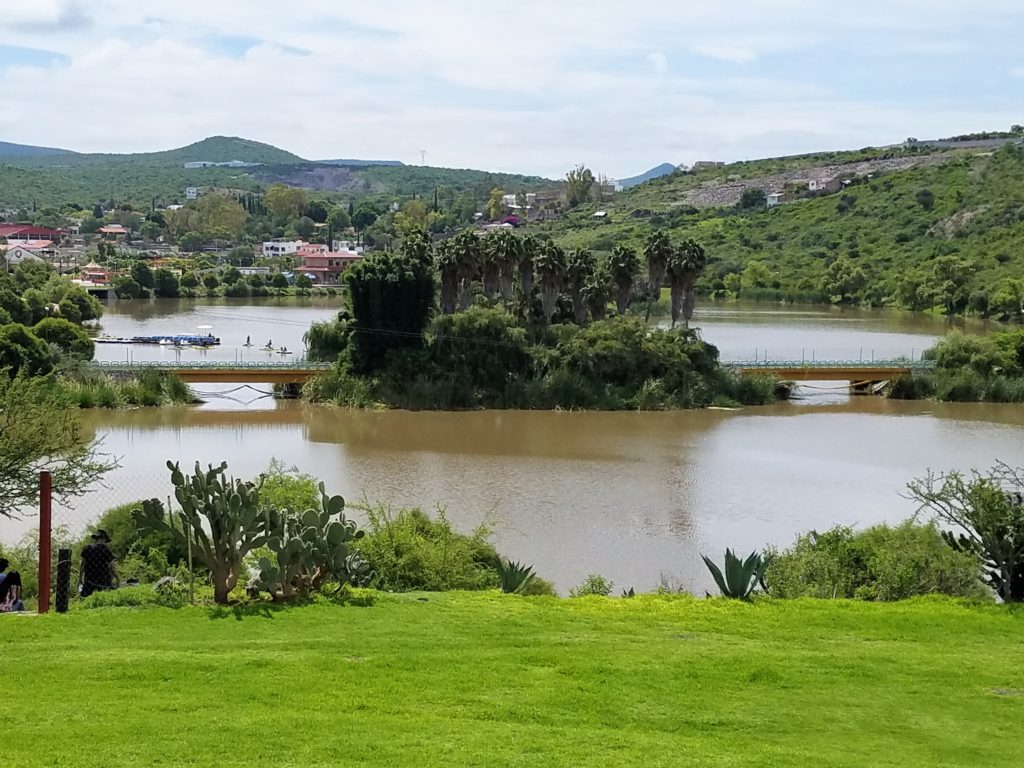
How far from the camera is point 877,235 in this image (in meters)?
116

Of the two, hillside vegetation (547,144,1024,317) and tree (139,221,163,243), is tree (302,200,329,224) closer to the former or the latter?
tree (139,221,163,243)

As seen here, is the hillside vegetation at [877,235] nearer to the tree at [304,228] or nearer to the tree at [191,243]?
the tree at [304,228]

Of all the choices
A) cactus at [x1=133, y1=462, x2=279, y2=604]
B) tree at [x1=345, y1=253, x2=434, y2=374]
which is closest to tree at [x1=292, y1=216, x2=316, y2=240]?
tree at [x1=345, y1=253, x2=434, y2=374]

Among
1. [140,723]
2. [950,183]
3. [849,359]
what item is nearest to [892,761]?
[140,723]

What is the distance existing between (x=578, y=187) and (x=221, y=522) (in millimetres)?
173996

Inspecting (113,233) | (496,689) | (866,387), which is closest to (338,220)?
(113,233)

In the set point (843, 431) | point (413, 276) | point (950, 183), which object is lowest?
point (843, 431)

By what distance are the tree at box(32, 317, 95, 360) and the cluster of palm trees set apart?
1499 cm

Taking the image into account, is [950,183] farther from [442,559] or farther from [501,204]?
[442,559]

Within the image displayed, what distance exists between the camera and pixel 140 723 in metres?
8.13

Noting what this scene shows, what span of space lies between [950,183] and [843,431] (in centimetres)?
9133

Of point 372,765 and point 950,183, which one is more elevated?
point 950,183

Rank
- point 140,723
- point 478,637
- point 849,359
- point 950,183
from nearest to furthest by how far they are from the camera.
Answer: point 140,723, point 478,637, point 849,359, point 950,183

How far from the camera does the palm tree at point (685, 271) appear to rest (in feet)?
173
